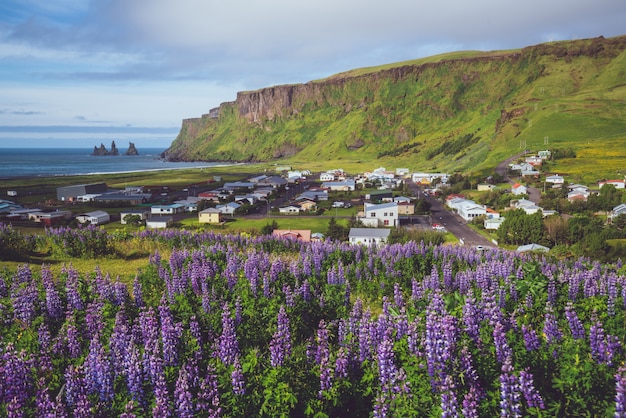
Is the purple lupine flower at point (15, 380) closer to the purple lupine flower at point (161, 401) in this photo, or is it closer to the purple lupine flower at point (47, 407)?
the purple lupine flower at point (47, 407)

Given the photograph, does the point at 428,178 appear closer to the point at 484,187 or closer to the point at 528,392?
the point at 484,187

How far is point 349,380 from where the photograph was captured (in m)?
7.53

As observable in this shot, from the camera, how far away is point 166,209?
9662 centimetres

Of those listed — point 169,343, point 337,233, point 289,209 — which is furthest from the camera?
point 289,209

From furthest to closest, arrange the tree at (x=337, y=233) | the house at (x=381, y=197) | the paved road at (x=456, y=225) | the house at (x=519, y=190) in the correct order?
1. the house at (x=381, y=197)
2. the house at (x=519, y=190)
3. the paved road at (x=456, y=225)
4. the tree at (x=337, y=233)

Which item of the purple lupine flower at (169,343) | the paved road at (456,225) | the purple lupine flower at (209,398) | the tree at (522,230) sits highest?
the purple lupine flower at (169,343)

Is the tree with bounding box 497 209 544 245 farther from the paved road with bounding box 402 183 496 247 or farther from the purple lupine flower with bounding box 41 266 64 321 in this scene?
the purple lupine flower with bounding box 41 266 64 321

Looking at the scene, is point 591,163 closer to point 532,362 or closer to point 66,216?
point 66,216

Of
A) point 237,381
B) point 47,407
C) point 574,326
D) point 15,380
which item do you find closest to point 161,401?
point 237,381

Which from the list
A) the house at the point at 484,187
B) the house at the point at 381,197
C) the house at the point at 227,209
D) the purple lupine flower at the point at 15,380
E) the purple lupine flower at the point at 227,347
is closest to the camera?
the purple lupine flower at the point at 15,380

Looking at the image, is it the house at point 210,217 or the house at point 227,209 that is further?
the house at point 227,209

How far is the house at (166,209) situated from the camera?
310 ft

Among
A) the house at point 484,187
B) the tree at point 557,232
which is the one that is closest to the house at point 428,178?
the house at point 484,187

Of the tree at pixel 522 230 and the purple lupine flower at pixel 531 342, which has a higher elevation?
the purple lupine flower at pixel 531 342
